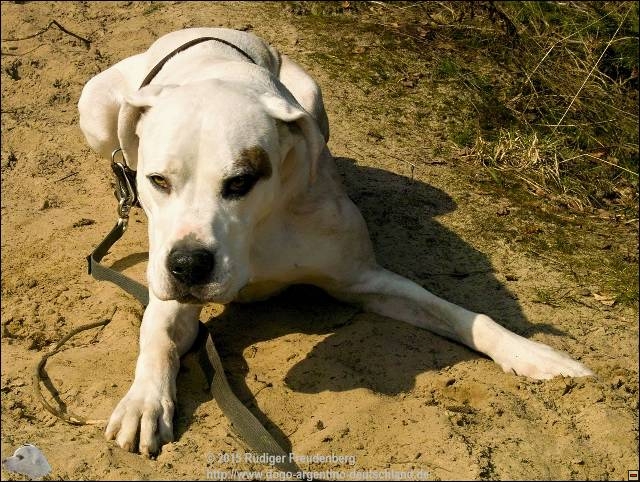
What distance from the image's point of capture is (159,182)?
351 cm

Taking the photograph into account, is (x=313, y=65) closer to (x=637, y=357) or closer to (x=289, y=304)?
(x=289, y=304)

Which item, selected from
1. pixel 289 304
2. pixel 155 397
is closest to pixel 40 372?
pixel 155 397

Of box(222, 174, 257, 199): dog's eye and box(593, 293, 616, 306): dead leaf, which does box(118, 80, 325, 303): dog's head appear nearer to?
box(222, 174, 257, 199): dog's eye

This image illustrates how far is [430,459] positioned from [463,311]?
0.97m

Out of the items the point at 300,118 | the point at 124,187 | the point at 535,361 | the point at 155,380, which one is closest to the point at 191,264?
the point at 155,380

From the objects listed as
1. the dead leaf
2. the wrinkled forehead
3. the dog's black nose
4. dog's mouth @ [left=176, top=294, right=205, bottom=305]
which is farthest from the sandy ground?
the wrinkled forehead

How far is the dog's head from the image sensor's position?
336cm

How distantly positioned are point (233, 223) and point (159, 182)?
1.02 feet

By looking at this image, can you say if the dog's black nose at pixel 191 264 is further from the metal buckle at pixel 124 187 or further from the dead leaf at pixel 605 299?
the dead leaf at pixel 605 299

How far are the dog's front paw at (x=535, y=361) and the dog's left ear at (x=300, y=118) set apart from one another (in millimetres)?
1075

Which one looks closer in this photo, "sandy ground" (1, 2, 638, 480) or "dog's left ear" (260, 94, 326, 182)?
"sandy ground" (1, 2, 638, 480)

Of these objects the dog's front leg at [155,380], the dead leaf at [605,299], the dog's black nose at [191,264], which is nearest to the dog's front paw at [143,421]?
the dog's front leg at [155,380]

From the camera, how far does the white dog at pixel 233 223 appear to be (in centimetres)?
341

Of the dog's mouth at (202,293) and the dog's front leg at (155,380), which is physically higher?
the dog's mouth at (202,293)
